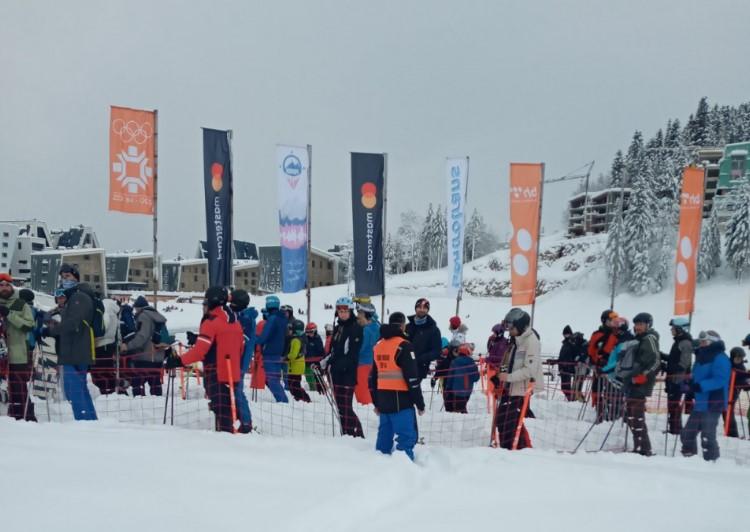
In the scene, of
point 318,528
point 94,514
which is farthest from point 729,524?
point 94,514

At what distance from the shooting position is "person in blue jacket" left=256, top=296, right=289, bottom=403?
873 centimetres

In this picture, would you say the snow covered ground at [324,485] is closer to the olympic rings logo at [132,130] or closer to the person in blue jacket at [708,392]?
the person in blue jacket at [708,392]

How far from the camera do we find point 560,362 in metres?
11.1

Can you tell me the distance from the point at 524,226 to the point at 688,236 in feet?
17.6

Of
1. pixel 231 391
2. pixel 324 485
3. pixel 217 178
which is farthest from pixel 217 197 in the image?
pixel 324 485

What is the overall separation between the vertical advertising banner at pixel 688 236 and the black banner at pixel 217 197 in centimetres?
1297

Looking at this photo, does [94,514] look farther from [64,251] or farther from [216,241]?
[64,251]

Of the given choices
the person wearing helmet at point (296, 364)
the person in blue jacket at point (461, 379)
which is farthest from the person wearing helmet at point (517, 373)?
the person wearing helmet at point (296, 364)

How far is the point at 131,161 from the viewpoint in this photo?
12.4 m

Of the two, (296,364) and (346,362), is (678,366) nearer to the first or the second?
(346,362)

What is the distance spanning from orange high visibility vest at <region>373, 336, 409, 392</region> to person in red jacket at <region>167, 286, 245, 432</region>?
1639mm

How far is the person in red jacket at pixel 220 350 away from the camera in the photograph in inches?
238

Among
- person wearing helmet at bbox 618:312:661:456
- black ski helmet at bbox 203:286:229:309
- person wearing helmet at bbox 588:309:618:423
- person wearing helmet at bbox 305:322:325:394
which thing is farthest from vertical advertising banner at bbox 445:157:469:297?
black ski helmet at bbox 203:286:229:309

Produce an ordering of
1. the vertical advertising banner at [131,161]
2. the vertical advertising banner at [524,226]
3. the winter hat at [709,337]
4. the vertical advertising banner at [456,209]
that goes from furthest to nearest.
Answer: the vertical advertising banner at [456,209], the vertical advertising banner at [524,226], the vertical advertising banner at [131,161], the winter hat at [709,337]
